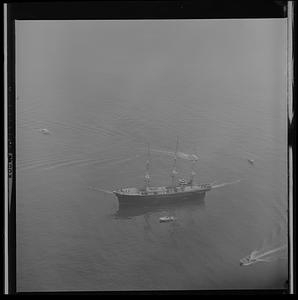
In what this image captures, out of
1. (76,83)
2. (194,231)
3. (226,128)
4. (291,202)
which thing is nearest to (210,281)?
(194,231)

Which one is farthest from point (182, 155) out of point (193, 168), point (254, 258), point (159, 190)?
point (254, 258)

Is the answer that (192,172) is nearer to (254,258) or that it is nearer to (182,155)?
(182,155)

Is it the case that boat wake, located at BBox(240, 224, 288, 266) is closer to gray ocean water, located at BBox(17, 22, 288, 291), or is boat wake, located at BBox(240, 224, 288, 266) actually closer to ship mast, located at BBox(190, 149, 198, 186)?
gray ocean water, located at BBox(17, 22, 288, 291)

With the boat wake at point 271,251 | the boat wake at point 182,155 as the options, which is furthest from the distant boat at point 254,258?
the boat wake at point 182,155

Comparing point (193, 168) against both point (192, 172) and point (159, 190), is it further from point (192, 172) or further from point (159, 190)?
point (159, 190)

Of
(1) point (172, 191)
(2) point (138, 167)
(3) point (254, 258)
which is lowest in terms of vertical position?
(3) point (254, 258)

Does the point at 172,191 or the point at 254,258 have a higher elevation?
the point at 172,191

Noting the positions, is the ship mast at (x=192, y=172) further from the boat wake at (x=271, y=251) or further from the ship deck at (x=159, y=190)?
the boat wake at (x=271, y=251)

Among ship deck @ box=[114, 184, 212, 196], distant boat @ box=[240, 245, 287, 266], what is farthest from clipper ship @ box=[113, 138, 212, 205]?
distant boat @ box=[240, 245, 287, 266]

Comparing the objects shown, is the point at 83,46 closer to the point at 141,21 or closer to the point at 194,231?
the point at 141,21
